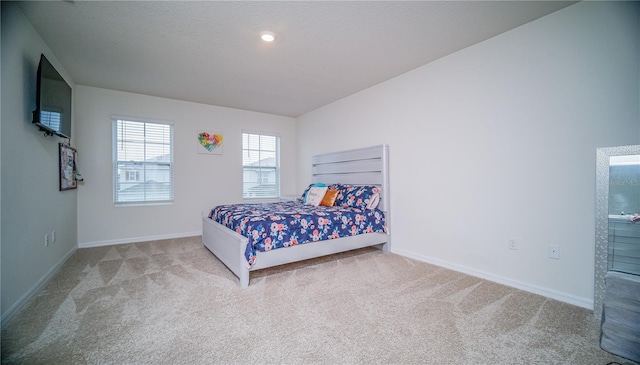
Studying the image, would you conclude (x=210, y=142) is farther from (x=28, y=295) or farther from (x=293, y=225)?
(x=28, y=295)

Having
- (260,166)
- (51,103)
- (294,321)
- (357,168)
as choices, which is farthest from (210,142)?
(294,321)

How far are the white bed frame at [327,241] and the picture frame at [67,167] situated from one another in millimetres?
1686

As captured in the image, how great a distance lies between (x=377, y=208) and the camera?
384cm

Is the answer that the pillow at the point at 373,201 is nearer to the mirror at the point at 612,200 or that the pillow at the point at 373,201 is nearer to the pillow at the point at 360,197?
the pillow at the point at 360,197

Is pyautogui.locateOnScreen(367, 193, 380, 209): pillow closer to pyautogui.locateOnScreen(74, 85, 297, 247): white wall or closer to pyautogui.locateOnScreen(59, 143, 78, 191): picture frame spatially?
pyautogui.locateOnScreen(74, 85, 297, 247): white wall

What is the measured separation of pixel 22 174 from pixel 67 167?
136cm

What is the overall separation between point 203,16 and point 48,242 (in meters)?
2.83

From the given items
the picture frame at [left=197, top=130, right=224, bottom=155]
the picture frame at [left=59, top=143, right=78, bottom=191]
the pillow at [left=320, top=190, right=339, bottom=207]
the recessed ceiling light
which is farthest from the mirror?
the picture frame at [left=59, top=143, right=78, bottom=191]

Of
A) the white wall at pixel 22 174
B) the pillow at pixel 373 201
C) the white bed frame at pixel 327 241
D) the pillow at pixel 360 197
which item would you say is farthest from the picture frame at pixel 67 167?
the pillow at pixel 373 201

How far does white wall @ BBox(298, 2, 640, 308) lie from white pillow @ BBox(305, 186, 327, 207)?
1.14m

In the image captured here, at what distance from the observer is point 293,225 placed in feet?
9.58

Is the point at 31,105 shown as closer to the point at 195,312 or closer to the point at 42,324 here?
the point at 42,324

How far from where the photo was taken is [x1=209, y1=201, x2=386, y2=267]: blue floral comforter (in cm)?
271

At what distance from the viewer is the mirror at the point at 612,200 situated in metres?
1.93
